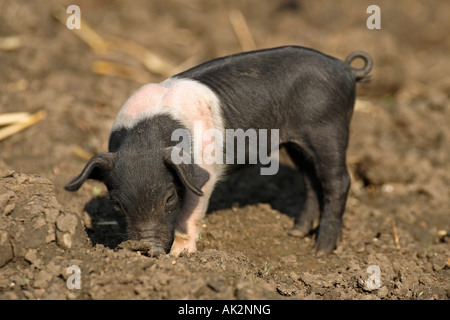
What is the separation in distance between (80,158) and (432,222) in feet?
13.0

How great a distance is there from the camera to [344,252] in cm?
533

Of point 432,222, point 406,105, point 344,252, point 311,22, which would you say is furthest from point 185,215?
point 311,22

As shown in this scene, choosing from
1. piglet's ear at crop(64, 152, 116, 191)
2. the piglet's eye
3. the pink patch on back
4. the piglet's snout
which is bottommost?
the piglet's snout

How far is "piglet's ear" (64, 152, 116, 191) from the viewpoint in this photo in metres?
4.06

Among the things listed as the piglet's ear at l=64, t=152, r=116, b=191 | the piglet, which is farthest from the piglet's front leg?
the piglet's ear at l=64, t=152, r=116, b=191

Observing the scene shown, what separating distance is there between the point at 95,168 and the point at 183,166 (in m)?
0.69

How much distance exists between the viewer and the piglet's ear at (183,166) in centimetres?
402

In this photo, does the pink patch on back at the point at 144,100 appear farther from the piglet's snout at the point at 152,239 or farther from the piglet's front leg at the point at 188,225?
the piglet's snout at the point at 152,239

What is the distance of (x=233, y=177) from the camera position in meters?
6.55

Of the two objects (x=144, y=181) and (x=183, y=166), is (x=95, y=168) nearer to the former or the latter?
(x=144, y=181)

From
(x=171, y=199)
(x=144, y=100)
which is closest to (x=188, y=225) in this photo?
(x=171, y=199)

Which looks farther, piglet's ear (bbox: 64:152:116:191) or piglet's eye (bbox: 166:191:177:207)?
piglet's eye (bbox: 166:191:177:207)

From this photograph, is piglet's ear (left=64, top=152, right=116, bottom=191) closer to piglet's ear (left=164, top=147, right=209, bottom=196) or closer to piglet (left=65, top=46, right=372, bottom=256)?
piglet (left=65, top=46, right=372, bottom=256)
